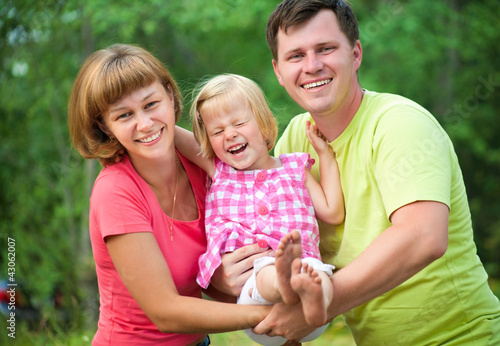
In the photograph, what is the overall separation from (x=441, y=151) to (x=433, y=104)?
22.9 feet

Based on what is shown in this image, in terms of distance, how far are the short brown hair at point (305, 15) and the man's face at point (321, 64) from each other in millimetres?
22

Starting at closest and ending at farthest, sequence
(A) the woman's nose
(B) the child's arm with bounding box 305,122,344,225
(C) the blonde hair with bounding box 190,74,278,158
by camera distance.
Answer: (A) the woman's nose, (B) the child's arm with bounding box 305,122,344,225, (C) the blonde hair with bounding box 190,74,278,158

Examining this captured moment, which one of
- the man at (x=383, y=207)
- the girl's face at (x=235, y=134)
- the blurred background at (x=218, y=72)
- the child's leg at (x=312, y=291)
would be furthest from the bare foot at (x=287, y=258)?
the blurred background at (x=218, y=72)

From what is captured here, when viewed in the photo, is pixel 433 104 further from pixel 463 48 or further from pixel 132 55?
pixel 132 55

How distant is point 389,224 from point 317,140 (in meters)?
0.54

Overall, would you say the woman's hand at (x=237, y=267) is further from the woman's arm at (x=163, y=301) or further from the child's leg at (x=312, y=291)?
the child's leg at (x=312, y=291)

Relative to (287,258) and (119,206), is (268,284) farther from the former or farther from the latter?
(119,206)

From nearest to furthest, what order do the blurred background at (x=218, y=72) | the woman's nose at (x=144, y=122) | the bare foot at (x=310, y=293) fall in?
the bare foot at (x=310, y=293) → the woman's nose at (x=144, y=122) → the blurred background at (x=218, y=72)

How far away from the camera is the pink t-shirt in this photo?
7.25 ft

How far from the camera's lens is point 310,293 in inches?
71.9

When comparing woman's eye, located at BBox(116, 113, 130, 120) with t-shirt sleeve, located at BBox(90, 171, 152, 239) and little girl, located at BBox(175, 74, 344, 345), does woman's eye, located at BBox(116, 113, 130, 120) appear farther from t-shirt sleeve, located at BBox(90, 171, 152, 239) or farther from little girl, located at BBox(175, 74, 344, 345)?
little girl, located at BBox(175, 74, 344, 345)

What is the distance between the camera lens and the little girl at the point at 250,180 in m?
2.33

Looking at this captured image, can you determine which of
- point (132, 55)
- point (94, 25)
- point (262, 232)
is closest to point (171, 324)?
point (262, 232)

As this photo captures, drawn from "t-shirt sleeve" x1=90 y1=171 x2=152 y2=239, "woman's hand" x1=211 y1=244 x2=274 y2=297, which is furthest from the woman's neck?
"woman's hand" x1=211 y1=244 x2=274 y2=297
